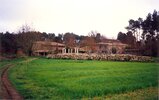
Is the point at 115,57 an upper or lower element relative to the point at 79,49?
lower

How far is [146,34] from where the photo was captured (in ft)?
227

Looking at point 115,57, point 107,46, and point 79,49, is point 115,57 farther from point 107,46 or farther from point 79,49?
point 107,46

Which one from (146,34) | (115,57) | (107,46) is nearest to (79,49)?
(107,46)

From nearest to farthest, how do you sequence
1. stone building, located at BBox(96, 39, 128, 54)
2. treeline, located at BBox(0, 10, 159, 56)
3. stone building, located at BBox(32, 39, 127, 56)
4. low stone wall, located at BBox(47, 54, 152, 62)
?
low stone wall, located at BBox(47, 54, 152, 62) < treeline, located at BBox(0, 10, 159, 56) < stone building, located at BBox(32, 39, 127, 56) < stone building, located at BBox(96, 39, 128, 54)

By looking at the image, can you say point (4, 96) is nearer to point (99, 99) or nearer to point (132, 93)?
point (99, 99)

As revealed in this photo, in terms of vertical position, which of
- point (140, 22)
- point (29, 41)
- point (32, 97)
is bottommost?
point (32, 97)

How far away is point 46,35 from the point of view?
97000 mm

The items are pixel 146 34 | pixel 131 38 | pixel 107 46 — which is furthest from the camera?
pixel 107 46

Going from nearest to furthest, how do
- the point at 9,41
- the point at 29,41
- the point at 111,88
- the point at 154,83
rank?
1. the point at 111,88
2. the point at 154,83
3. the point at 29,41
4. the point at 9,41

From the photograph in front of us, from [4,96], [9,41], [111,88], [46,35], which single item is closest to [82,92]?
[111,88]

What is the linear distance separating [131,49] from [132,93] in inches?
2344

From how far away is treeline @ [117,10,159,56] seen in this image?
54981 millimetres

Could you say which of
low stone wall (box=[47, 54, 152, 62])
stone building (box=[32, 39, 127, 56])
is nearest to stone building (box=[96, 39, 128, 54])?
stone building (box=[32, 39, 127, 56])

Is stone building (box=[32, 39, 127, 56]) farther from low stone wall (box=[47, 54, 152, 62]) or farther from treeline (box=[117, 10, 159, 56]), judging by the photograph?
low stone wall (box=[47, 54, 152, 62])
